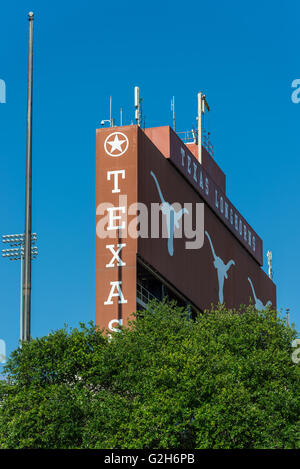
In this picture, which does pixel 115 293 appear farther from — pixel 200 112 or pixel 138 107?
pixel 200 112

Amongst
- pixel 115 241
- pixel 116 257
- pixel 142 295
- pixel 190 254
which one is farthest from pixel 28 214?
pixel 190 254

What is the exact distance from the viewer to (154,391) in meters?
41.6

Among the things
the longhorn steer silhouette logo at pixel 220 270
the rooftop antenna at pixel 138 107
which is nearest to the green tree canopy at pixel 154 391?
the rooftop antenna at pixel 138 107

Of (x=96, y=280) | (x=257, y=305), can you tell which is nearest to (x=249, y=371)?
(x=96, y=280)

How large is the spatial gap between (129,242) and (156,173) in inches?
274

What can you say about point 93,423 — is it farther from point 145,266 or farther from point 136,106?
point 136,106

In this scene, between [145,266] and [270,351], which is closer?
[270,351]

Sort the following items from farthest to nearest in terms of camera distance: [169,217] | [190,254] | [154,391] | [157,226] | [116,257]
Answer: [190,254] < [169,217] < [157,226] < [116,257] < [154,391]

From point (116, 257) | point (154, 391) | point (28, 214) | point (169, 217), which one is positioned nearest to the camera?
point (28, 214)

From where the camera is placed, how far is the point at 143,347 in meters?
45.8

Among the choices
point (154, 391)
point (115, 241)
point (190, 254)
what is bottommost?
point (154, 391)

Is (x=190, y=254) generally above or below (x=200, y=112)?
below

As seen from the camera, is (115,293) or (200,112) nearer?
(115,293)

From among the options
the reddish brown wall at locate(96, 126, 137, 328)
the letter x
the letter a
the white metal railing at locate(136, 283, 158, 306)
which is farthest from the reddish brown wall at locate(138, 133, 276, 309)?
the letter a
